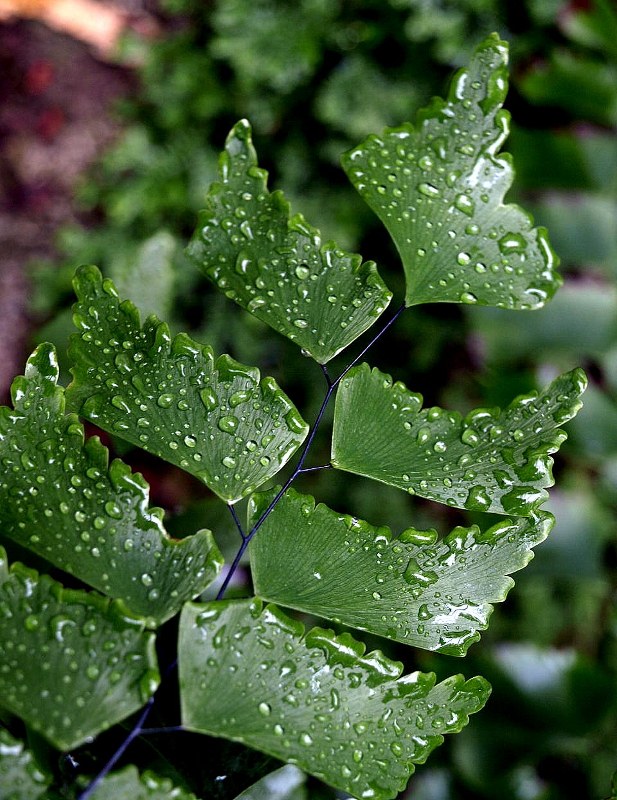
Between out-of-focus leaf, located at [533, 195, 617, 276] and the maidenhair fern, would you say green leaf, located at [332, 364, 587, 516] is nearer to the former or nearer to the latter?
the maidenhair fern

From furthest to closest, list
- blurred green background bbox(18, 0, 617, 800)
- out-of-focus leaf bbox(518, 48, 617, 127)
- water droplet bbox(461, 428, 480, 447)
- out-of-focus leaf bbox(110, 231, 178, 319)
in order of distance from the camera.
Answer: out-of-focus leaf bbox(518, 48, 617, 127) < blurred green background bbox(18, 0, 617, 800) < out-of-focus leaf bbox(110, 231, 178, 319) < water droplet bbox(461, 428, 480, 447)

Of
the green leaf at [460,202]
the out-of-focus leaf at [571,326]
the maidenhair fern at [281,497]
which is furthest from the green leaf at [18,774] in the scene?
the out-of-focus leaf at [571,326]

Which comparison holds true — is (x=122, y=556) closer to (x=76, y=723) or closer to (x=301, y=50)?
(x=76, y=723)

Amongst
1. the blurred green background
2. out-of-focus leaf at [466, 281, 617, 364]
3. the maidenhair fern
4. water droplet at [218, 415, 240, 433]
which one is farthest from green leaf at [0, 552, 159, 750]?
out-of-focus leaf at [466, 281, 617, 364]

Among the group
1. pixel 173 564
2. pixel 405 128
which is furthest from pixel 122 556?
pixel 405 128

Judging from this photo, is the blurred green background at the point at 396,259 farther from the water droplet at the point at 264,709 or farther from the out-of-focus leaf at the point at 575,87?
the water droplet at the point at 264,709

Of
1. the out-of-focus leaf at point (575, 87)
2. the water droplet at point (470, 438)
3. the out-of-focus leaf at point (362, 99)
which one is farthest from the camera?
the out-of-focus leaf at point (362, 99)

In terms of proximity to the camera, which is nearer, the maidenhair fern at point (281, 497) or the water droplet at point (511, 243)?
the maidenhair fern at point (281, 497)
